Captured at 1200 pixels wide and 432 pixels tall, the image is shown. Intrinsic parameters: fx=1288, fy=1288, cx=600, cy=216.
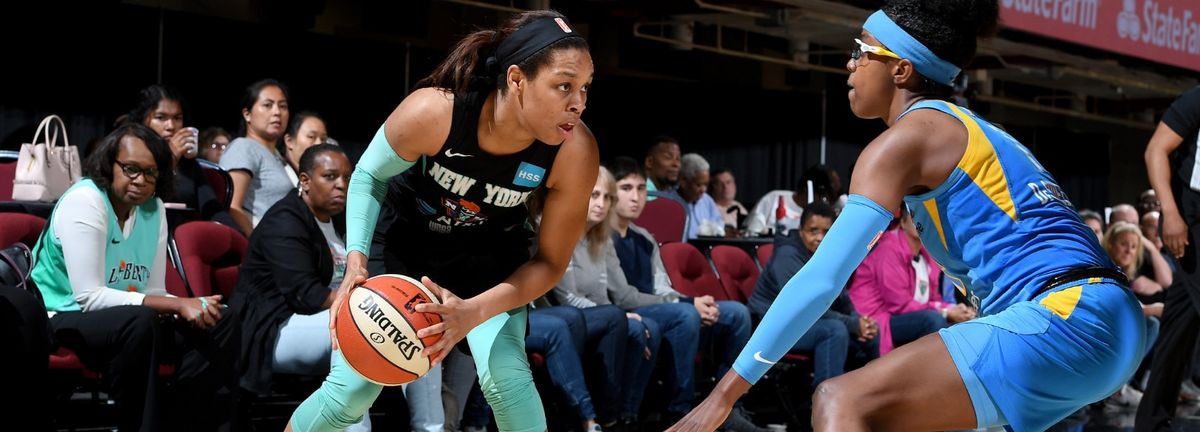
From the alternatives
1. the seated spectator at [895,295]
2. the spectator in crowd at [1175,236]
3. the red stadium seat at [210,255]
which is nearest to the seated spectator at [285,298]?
the red stadium seat at [210,255]

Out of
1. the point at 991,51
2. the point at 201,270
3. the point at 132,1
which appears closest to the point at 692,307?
Result: the point at 201,270

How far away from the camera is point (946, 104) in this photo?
2744 mm

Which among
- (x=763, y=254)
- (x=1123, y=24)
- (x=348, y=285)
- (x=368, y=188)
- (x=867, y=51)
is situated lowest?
(x=763, y=254)

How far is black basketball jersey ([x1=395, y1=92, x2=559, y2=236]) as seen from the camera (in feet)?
11.7

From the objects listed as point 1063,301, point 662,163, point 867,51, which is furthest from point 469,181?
point 662,163

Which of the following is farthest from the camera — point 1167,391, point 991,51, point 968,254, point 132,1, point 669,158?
point 991,51

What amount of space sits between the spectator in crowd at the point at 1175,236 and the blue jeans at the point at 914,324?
1502mm

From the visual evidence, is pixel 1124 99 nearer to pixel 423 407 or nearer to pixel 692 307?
pixel 692 307

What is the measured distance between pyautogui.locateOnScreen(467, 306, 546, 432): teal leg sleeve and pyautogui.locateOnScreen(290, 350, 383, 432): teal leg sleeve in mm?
309

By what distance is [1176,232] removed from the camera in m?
5.95

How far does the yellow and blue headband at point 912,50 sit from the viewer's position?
9.23 ft

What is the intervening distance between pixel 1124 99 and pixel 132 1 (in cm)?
1270

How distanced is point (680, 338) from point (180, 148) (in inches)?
106

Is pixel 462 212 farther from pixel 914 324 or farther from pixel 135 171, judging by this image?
pixel 914 324
